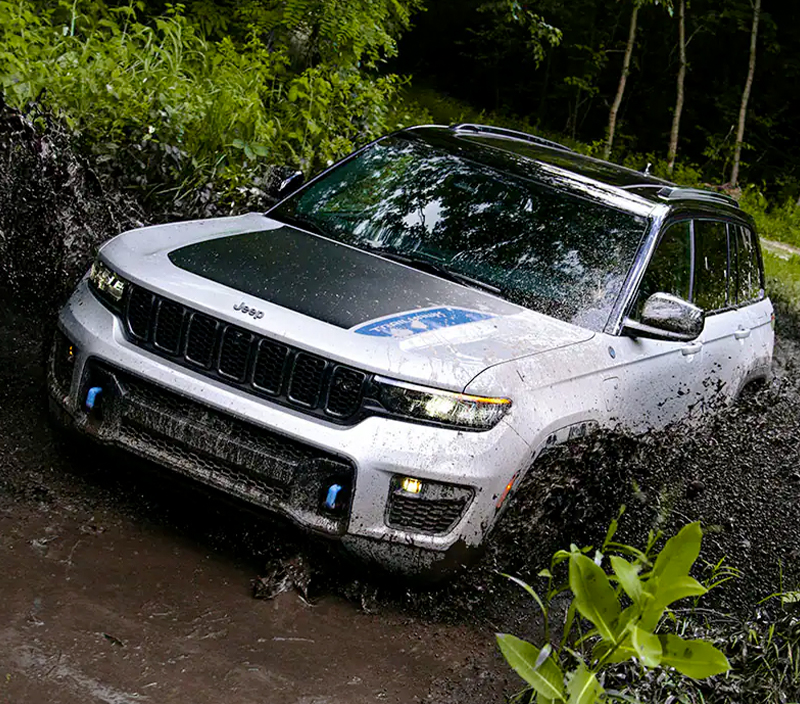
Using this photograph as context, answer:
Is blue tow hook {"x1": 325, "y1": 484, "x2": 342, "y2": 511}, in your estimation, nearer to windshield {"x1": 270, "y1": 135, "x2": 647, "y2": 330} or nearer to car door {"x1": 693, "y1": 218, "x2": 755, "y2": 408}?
windshield {"x1": 270, "y1": 135, "x2": 647, "y2": 330}

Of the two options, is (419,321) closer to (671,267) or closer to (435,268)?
(435,268)

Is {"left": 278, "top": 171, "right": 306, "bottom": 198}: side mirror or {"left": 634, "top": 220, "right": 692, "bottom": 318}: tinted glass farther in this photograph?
{"left": 278, "top": 171, "right": 306, "bottom": 198}: side mirror

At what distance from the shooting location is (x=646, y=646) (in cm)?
296

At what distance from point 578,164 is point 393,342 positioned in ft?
7.59

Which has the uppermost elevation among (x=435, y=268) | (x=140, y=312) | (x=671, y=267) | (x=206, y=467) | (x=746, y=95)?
(x=746, y=95)

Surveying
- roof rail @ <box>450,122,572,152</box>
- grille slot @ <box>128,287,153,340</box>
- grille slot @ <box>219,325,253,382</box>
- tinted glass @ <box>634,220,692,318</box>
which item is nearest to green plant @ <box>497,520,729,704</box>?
grille slot @ <box>219,325,253,382</box>

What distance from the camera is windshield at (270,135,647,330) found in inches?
188

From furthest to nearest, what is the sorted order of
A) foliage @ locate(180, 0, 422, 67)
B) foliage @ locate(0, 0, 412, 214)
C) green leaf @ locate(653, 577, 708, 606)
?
foliage @ locate(180, 0, 422, 67) < foliage @ locate(0, 0, 412, 214) < green leaf @ locate(653, 577, 708, 606)

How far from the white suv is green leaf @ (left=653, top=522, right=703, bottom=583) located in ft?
2.75

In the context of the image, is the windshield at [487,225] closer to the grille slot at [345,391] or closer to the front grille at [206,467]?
the grille slot at [345,391]

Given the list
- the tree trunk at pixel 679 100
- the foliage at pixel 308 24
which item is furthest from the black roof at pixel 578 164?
the tree trunk at pixel 679 100

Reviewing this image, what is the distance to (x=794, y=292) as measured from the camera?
12625mm

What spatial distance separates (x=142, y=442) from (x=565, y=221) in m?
2.24

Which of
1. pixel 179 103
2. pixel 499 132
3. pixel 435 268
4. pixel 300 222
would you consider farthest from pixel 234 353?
pixel 179 103
